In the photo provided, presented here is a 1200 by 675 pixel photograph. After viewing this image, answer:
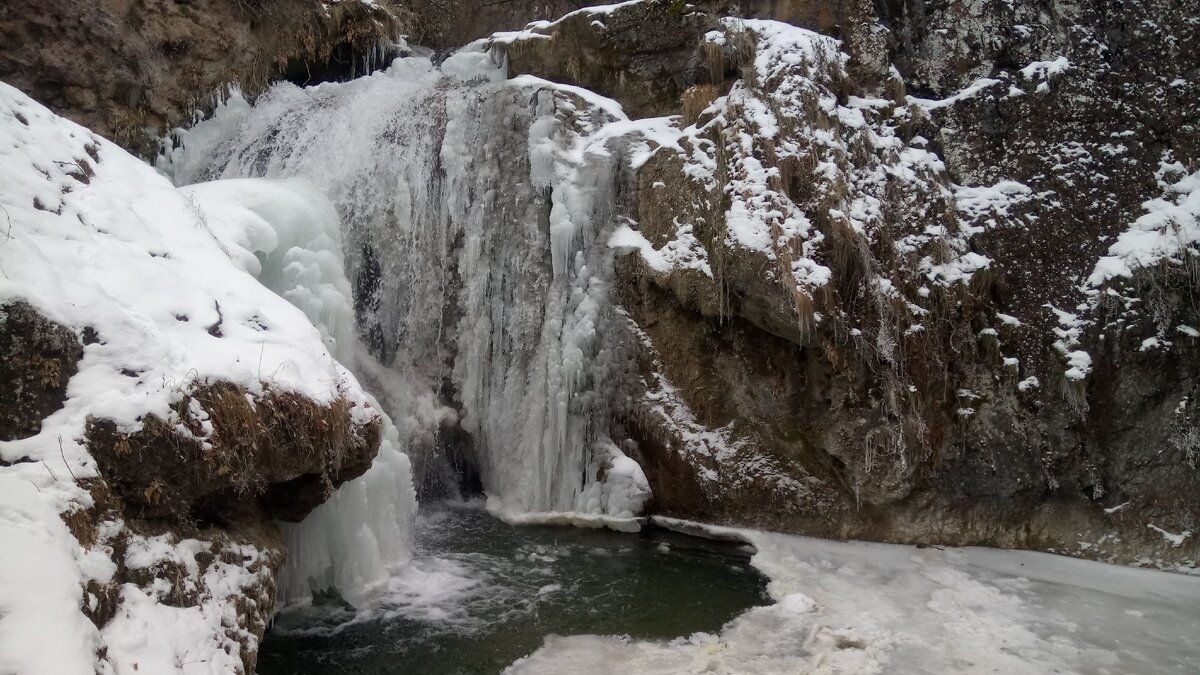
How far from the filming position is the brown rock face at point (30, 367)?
135 inches

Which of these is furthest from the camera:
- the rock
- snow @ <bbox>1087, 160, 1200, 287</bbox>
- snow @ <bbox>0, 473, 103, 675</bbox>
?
the rock

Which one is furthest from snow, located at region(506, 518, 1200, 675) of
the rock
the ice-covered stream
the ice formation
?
the rock

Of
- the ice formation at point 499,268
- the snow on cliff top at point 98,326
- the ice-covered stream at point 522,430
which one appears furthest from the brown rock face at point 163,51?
the snow on cliff top at point 98,326

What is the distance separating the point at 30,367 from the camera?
11.6 ft

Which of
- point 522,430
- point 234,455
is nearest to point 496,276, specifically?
point 522,430

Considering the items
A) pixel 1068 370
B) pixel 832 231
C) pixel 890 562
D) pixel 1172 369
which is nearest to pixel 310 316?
pixel 832 231

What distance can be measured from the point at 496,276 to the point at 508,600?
3674 millimetres

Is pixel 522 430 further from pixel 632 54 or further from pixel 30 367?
pixel 30 367

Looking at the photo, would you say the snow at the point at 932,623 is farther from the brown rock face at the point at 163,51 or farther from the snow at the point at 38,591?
the brown rock face at the point at 163,51

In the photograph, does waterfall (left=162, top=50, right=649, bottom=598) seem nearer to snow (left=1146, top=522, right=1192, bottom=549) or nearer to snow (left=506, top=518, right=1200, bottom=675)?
snow (left=506, top=518, right=1200, bottom=675)

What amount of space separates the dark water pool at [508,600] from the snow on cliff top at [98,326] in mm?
1363

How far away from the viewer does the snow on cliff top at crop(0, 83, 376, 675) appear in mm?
2961

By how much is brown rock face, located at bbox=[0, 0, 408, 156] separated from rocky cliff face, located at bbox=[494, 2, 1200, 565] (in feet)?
17.5

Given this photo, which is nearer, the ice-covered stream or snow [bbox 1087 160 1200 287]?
the ice-covered stream
